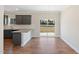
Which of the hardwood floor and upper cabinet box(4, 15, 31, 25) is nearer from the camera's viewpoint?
the hardwood floor

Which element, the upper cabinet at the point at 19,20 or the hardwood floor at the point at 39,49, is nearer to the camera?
the hardwood floor at the point at 39,49

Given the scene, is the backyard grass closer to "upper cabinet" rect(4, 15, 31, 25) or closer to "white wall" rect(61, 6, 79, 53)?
"upper cabinet" rect(4, 15, 31, 25)

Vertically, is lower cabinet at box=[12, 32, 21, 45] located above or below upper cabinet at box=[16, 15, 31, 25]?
below

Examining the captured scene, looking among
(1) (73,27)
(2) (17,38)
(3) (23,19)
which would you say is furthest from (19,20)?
(1) (73,27)

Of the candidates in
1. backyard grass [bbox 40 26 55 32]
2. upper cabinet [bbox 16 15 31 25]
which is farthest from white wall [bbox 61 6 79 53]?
upper cabinet [bbox 16 15 31 25]

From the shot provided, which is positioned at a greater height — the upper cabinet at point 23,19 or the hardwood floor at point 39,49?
the upper cabinet at point 23,19

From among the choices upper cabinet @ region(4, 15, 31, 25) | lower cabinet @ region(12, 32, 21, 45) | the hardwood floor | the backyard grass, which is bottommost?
the hardwood floor

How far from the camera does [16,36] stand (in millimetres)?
7035

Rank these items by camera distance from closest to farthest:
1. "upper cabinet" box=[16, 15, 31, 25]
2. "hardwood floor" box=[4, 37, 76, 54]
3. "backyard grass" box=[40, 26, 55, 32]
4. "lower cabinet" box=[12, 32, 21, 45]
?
"hardwood floor" box=[4, 37, 76, 54] < "lower cabinet" box=[12, 32, 21, 45] < "upper cabinet" box=[16, 15, 31, 25] < "backyard grass" box=[40, 26, 55, 32]

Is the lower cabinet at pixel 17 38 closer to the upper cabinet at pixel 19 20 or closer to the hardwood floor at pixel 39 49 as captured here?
the hardwood floor at pixel 39 49

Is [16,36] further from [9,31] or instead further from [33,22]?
[33,22]

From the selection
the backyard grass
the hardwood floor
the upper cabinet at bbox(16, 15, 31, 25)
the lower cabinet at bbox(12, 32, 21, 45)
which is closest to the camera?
the hardwood floor

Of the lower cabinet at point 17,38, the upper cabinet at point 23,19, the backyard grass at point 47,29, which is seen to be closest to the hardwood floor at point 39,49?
the lower cabinet at point 17,38
